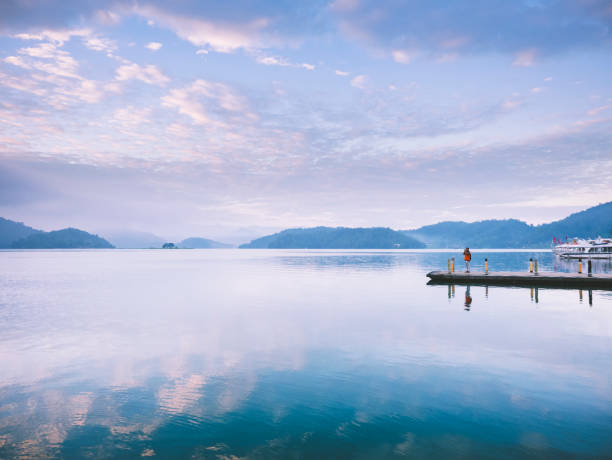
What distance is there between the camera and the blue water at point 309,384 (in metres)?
9.32

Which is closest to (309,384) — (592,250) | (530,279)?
(530,279)

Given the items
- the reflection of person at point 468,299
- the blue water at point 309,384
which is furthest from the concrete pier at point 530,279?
the blue water at point 309,384

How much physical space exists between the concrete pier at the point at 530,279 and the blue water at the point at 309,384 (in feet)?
48.4

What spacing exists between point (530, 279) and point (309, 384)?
39.1 metres

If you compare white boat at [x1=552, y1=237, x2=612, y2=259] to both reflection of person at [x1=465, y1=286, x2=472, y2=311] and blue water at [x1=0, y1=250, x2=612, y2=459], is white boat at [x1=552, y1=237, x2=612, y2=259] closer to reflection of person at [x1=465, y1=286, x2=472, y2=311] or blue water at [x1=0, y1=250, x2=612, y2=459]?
reflection of person at [x1=465, y1=286, x2=472, y2=311]

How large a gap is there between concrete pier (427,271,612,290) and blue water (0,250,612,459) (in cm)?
1477

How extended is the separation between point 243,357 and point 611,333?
19.7 m

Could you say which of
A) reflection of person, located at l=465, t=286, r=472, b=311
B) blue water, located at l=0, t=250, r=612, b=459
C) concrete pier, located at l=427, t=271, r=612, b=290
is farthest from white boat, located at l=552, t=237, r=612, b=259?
blue water, located at l=0, t=250, r=612, b=459

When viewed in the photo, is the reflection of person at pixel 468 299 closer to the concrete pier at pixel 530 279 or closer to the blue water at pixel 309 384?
the blue water at pixel 309 384

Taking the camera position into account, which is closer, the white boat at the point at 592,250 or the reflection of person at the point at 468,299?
the reflection of person at the point at 468,299

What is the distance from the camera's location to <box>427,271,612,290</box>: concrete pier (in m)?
41.2

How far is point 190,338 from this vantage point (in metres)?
20.9

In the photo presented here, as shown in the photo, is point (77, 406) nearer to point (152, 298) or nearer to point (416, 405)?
point (416, 405)

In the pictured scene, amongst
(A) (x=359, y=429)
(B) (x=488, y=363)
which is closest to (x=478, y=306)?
(B) (x=488, y=363)
